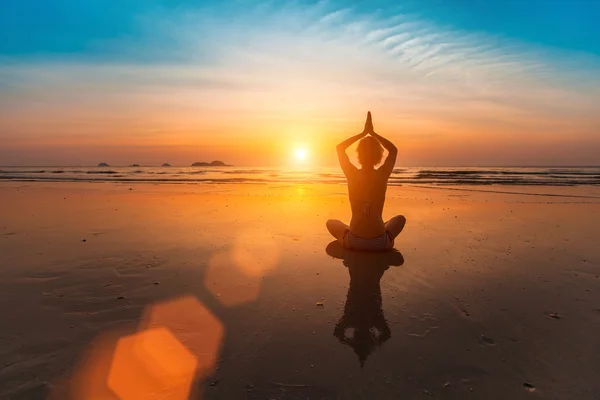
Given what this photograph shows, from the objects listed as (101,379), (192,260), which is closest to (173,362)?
(101,379)

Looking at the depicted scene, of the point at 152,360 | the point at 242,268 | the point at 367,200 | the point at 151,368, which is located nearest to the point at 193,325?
the point at 152,360

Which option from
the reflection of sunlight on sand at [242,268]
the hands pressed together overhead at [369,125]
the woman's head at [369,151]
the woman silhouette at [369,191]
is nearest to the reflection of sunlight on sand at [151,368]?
the reflection of sunlight on sand at [242,268]

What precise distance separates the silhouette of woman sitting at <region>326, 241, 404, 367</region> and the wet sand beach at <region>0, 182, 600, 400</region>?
2cm

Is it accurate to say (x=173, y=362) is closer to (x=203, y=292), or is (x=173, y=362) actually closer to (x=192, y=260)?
(x=203, y=292)

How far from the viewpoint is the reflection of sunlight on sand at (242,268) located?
4836 millimetres

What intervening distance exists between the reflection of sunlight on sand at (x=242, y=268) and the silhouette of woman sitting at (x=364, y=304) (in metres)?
1.34

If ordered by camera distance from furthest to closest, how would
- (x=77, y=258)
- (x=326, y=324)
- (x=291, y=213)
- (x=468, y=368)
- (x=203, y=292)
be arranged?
(x=291, y=213) → (x=77, y=258) → (x=203, y=292) → (x=326, y=324) → (x=468, y=368)

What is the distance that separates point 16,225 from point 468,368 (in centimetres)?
1131

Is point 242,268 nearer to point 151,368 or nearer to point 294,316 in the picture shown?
point 294,316

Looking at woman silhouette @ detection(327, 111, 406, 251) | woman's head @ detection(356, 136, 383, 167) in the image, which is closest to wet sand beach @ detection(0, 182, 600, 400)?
woman silhouette @ detection(327, 111, 406, 251)

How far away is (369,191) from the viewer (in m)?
6.82

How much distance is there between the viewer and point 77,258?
6.37 meters

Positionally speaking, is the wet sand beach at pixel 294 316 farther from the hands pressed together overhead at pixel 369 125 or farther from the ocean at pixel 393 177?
the ocean at pixel 393 177

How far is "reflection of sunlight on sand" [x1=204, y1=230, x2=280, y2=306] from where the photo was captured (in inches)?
190
